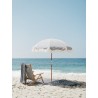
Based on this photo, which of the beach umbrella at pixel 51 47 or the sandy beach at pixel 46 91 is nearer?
the sandy beach at pixel 46 91

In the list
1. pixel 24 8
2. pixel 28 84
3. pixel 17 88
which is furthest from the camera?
pixel 24 8

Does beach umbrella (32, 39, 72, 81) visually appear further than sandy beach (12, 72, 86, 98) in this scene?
Yes

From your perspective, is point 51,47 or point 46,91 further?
point 51,47

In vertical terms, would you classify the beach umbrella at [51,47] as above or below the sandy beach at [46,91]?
above

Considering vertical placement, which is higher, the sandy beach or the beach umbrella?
the beach umbrella

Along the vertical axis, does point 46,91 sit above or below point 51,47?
below
